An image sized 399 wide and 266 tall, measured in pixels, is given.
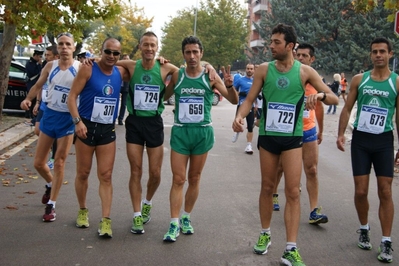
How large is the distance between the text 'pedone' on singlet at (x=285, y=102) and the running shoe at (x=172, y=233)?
4.58 feet

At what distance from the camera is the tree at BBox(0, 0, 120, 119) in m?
15.4

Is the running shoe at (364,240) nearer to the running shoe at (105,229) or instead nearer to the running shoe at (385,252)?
the running shoe at (385,252)

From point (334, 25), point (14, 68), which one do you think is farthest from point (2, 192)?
point (334, 25)

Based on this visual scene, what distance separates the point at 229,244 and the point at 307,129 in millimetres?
1965

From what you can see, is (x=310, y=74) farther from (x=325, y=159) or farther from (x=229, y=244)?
(x=325, y=159)

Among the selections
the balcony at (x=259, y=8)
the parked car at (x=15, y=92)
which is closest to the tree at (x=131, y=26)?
the balcony at (x=259, y=8)

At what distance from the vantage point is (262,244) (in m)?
6.01

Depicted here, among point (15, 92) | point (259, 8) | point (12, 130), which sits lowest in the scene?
point (12, 130)

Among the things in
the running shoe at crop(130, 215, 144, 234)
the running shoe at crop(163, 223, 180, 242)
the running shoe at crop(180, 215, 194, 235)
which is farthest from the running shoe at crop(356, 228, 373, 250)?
the running shoe at crop(130, 215, 144, 234)

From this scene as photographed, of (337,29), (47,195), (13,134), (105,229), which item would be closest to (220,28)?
(337,29)

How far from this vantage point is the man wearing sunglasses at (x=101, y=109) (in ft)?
21.3

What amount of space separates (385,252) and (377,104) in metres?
1.45

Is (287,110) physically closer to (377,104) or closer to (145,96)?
(377,104)

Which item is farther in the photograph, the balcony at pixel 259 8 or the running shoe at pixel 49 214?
the balcony at pixel 259 8
